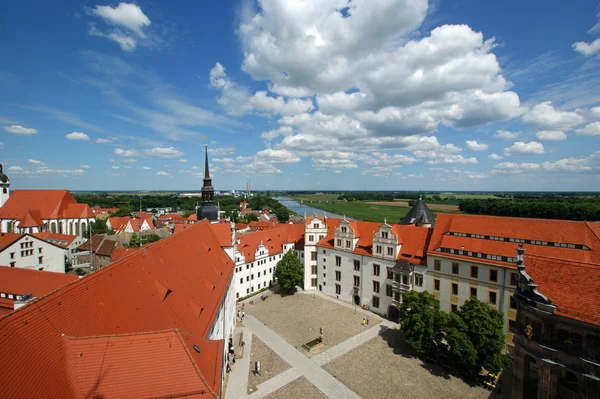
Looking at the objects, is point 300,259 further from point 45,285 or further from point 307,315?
point 45,285

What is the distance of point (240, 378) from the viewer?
2197 centimetres

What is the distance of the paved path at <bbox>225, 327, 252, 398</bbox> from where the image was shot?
2023 centimetres

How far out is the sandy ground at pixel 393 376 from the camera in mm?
20391

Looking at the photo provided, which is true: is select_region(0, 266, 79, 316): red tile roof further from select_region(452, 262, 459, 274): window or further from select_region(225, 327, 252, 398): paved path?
select_region(452, 262, 459, 274): window

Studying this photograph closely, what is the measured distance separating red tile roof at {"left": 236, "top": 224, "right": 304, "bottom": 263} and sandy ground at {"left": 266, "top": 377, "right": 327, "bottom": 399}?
2186 cm

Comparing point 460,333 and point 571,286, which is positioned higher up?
point 571,286

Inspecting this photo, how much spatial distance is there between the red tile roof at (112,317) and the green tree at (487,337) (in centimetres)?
1868

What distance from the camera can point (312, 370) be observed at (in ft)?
75.5

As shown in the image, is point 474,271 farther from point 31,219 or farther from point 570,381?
point 31,219

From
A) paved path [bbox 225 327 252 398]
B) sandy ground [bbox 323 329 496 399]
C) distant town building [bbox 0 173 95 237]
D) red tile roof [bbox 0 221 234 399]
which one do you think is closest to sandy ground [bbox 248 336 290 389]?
paved path [bbox 225 327 252 398]

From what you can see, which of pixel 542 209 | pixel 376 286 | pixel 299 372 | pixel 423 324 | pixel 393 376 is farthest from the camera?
pixel 542 209

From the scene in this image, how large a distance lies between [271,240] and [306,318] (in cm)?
1713

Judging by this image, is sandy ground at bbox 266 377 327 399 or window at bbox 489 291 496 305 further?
window at bbox 489 291 496 305

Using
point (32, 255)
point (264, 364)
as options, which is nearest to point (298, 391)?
point (264, 364)
